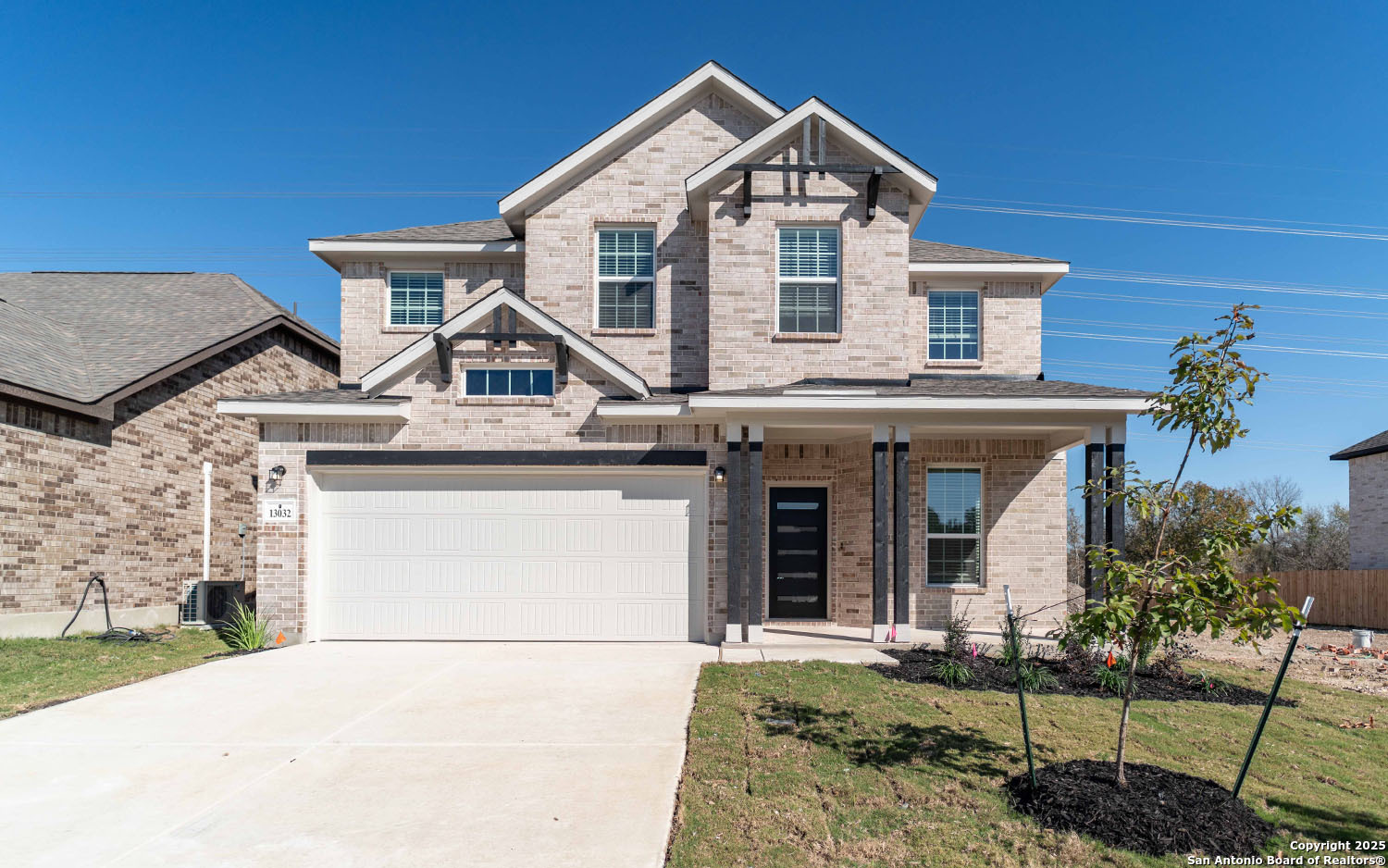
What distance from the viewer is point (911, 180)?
11.7m

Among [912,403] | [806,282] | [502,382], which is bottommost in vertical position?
[912,403]

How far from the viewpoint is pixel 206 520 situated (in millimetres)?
13789

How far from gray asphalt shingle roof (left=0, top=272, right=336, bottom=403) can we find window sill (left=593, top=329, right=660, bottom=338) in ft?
23.9

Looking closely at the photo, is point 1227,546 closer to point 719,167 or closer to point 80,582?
point 719,167

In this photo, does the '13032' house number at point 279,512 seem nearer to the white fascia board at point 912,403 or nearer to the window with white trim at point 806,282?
the white fascia board at point 912,403

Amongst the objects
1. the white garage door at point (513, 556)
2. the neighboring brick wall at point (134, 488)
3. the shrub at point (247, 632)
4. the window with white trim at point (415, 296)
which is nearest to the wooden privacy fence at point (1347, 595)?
the white garage door at point (513, 556)

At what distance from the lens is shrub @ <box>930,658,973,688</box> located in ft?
26.9

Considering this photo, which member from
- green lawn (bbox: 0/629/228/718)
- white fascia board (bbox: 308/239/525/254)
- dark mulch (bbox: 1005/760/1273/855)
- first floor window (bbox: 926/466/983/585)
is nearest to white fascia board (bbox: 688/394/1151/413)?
first floor window (bbox: 926/466/983/585)

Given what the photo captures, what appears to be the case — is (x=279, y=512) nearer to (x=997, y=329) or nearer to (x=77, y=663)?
(x=77, y=663)

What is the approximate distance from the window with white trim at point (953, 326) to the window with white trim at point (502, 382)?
6.64 metres

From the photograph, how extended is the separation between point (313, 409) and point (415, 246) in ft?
12.8

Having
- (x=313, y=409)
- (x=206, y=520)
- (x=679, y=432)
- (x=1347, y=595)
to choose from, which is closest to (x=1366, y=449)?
(x=1347, y=595)

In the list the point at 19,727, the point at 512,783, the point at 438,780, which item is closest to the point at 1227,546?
the point at 512,783

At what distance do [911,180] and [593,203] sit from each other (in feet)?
16.5
